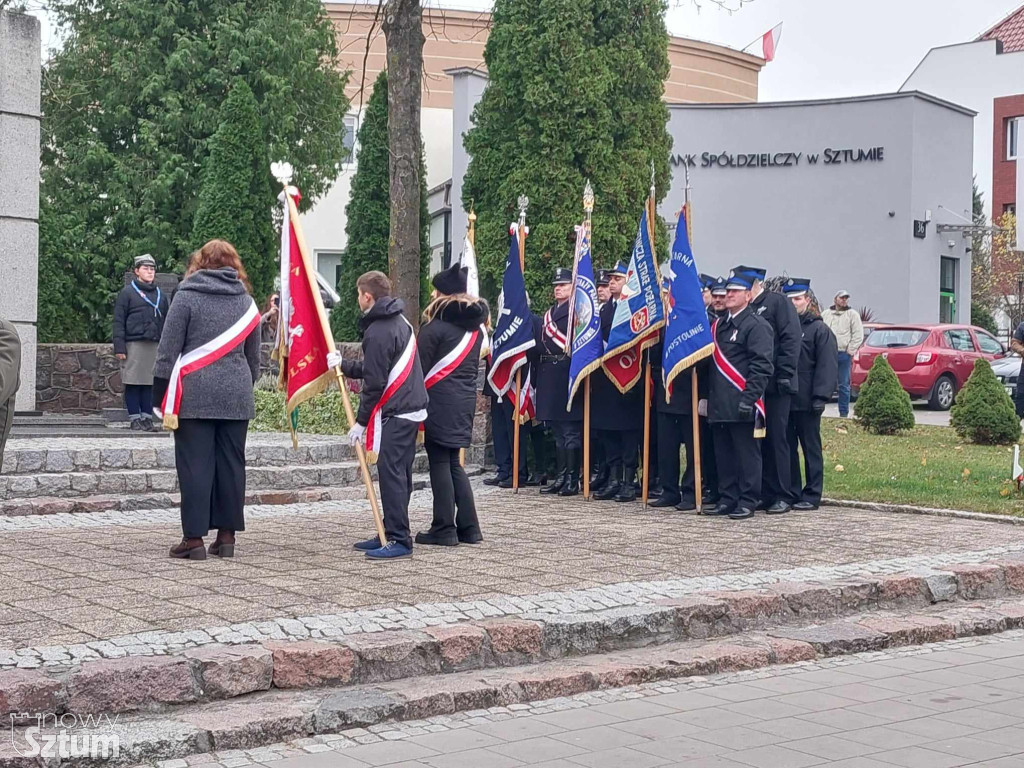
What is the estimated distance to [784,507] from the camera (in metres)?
11.8

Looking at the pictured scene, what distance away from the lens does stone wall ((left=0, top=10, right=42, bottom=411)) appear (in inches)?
588

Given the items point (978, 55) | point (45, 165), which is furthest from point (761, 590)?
point (978, 55)

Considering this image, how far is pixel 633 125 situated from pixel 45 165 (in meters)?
15.3

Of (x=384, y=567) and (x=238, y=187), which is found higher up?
(x=238, y=187)

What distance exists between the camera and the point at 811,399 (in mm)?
12141

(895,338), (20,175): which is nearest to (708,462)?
(20,175)

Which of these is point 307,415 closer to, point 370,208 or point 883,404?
point 883,404

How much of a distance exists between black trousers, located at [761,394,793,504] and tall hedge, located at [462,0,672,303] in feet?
32.1

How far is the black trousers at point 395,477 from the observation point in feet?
29.3

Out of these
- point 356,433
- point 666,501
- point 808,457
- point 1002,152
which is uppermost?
point 1002,152

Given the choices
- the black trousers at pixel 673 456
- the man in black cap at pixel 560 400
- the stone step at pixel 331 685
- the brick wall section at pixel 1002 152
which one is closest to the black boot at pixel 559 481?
the man in black cap at pixel 560 400

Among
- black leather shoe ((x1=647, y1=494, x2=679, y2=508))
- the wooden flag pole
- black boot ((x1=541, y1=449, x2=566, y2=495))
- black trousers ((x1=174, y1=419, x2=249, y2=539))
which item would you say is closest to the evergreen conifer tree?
black boot ((x1=541, y1=449, x2=566, y2=495))

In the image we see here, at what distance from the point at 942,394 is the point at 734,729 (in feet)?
70.9

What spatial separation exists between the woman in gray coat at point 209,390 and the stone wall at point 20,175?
7.02m
